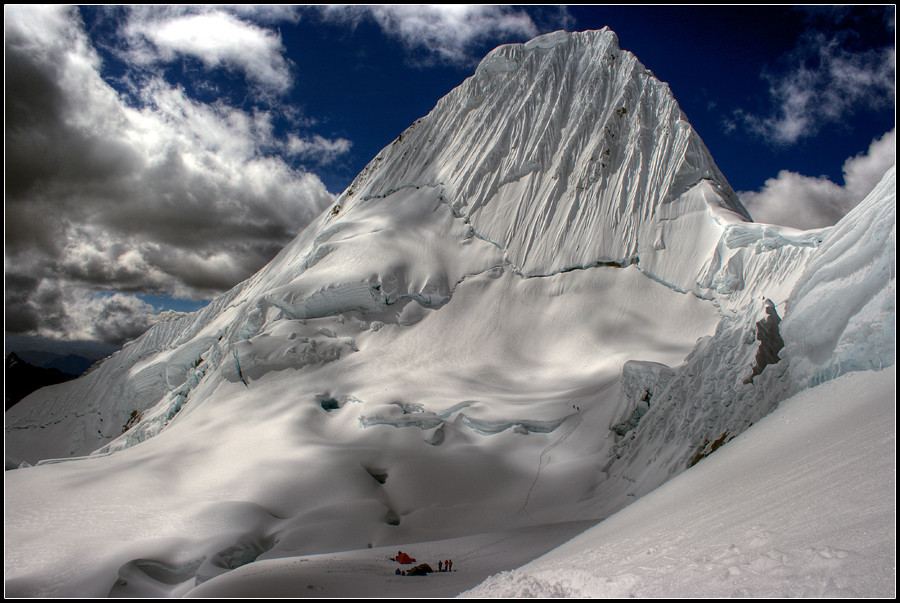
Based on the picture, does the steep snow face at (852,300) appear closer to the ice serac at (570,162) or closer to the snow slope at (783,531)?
the snow slope at (783,531)

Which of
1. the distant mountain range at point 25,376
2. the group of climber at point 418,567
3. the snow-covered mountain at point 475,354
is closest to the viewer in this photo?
the group of climber at point 418,567

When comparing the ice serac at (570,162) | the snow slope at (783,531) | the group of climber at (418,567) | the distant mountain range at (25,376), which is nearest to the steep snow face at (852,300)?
the snow slope at (783,531)

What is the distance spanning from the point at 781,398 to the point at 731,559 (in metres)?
4.63

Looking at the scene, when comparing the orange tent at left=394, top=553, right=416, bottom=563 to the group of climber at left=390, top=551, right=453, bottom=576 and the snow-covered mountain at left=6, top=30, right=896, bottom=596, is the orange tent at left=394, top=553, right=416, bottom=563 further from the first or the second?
the snow-covered mountain at left=6, top=30, right=896, bottom=596

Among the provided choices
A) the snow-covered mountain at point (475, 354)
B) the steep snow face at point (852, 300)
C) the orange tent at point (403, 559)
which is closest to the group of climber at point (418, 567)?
the orange tent at point (403, 559)

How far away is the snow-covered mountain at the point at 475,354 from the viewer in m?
7.44

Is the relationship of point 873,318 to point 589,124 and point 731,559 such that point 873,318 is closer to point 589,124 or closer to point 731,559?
point 731,559

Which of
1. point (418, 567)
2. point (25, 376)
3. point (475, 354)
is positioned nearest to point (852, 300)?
point (418, 567)

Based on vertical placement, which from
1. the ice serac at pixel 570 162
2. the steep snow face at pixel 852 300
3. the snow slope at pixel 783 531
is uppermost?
the ice serac at pixel 570 162

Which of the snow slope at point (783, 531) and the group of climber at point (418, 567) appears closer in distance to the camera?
the snow slope at point (783, 531)

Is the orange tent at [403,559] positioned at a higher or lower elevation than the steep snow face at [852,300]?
lower

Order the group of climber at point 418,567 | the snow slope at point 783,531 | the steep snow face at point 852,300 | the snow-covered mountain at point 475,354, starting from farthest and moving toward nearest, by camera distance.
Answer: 1. the snow-covered mountain at point 475,354
2. the group of climber at point 418,567
3. the steep snow face at point 852,300
4. the snow slope at point 783,531

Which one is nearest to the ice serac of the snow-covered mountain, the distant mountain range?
the snow-covered mountain

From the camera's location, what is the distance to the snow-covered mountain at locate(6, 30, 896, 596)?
24.4 ft
